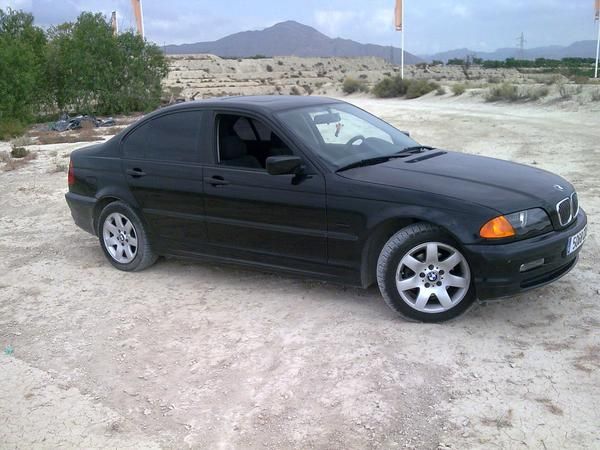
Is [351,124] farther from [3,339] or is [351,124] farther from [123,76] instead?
[123,76]

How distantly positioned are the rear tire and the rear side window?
1.88 ft

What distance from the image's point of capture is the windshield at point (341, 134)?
500cm

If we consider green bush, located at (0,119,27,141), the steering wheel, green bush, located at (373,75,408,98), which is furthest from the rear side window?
green bush, located at (373,75,408,98)

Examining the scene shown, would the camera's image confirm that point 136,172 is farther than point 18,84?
No

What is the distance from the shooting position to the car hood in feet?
14.2

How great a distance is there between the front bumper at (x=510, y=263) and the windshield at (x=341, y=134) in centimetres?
132

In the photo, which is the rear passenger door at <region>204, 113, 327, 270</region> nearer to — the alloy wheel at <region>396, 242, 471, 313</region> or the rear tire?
the alloy wheel at <region>396, 242, 471, 313</region>

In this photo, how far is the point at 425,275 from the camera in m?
4.41

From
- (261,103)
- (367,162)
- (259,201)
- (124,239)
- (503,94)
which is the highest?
(261,103)

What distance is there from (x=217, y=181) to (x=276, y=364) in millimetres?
1834

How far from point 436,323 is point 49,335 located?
2.92m

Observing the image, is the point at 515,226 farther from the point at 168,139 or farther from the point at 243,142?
the point at 168,139

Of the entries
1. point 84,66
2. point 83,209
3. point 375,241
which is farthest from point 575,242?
point 84,66

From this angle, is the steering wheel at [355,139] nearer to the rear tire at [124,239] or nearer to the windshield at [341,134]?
the windshield at [341,134]
